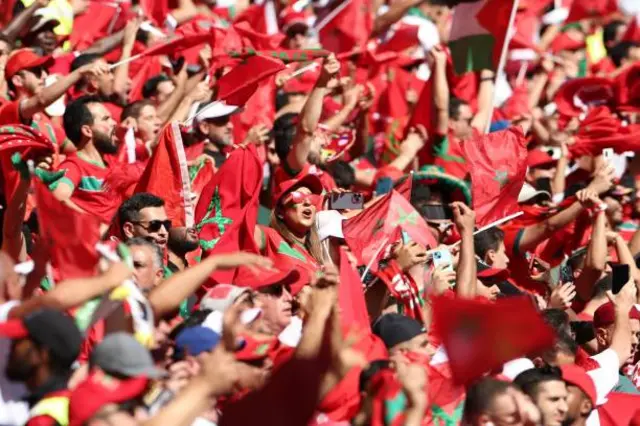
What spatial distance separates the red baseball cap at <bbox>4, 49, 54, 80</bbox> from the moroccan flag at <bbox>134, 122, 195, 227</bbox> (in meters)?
1.14

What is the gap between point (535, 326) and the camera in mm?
6668

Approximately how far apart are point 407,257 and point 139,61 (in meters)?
3.99

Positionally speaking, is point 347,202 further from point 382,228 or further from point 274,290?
point 274,290

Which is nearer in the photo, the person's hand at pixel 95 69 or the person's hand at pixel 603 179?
the person's hand at pixel 95 69

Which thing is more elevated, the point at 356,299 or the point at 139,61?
the point at 356,299

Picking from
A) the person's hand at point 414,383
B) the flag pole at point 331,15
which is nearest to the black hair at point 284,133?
the flag pole at point 331,15

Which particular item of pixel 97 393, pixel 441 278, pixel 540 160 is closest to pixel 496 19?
pixel 540 160

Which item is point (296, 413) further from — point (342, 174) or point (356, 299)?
point (342, 174)

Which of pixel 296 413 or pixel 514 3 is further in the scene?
pixel 514 3

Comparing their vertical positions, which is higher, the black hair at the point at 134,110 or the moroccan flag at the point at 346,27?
the black hair at the point at 134,110

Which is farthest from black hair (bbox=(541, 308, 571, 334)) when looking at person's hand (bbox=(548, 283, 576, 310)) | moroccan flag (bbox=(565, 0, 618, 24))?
moroccan flag (bbox=(565, 0, 618, 24))

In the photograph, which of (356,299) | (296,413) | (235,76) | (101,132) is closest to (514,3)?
(235,76)

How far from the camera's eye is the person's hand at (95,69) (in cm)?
940

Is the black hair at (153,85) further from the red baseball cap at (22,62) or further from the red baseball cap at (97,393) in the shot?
the red baseball cap at (97,393)
